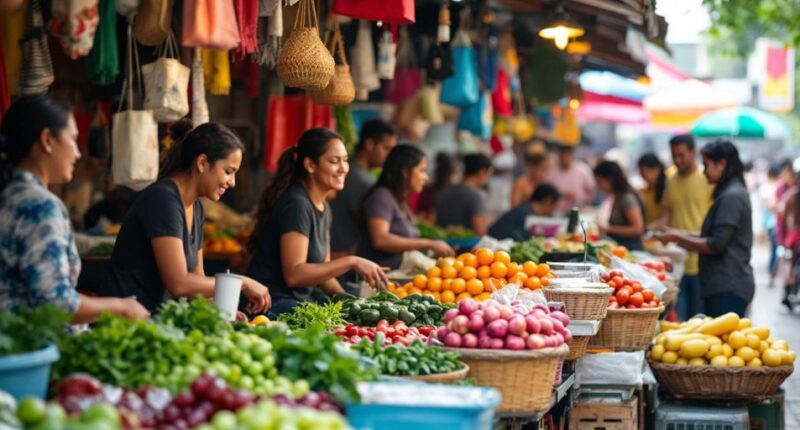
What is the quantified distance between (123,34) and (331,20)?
1.41 m

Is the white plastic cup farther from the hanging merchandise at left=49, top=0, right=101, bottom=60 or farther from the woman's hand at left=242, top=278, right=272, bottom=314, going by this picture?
the hanging merchandise at left=49, top=0, right=101, bottom=60

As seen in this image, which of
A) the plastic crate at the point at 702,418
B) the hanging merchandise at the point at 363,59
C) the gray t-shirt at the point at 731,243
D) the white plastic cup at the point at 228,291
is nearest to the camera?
the white plastic cup at the point at 228,291

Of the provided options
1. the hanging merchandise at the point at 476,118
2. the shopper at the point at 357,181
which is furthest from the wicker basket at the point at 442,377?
the hanging merchandise at the point at 476,118

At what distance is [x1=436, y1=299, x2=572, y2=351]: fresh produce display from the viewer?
210 inches

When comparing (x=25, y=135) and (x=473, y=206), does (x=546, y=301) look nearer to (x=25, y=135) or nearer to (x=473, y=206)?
(x=25, y=135)

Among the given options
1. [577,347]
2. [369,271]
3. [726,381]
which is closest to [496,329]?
[577,347]

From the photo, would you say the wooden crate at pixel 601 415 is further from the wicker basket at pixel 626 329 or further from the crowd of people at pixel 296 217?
the crowd of people at pixel 296 217

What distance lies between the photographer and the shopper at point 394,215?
909cm

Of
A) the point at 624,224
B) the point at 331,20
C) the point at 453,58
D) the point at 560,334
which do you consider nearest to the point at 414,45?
the point at 453,58

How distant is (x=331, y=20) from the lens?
845 cm

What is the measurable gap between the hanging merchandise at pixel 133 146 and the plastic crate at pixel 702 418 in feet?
11.3

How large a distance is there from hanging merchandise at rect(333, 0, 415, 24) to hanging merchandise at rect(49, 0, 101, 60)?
1741 mm

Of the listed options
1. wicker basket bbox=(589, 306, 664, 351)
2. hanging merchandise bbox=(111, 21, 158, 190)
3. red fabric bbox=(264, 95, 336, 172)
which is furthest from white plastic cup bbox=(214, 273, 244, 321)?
red fabric bbox=(264, 95, 336, 172)

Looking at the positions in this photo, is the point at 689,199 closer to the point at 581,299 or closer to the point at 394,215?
the point at 394,215
